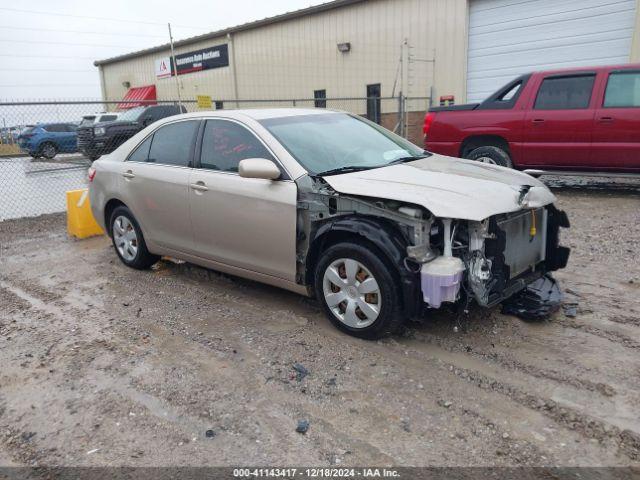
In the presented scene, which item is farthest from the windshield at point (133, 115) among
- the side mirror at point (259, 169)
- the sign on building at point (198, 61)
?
the side mirror at point (259, 169)

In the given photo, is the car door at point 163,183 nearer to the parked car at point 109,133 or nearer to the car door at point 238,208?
the car door at point 238,208

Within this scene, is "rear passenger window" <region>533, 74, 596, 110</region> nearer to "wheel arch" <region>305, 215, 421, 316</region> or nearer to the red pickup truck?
the red pickup truck

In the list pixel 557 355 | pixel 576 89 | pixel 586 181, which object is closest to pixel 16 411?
pixel 557 355

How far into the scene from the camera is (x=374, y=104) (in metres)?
18.1

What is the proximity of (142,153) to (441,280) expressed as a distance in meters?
3.56

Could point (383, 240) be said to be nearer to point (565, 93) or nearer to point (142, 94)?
point (565, 93)

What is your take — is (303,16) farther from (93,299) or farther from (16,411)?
(16,411)

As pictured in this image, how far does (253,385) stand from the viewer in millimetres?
3367

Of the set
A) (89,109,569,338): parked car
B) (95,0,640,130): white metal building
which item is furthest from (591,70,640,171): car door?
(95,0,640,130): white metal building

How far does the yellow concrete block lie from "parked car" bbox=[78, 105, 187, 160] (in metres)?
6.84

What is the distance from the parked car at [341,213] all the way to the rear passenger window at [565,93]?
177 inches

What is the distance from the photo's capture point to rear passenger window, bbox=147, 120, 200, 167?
196 inches

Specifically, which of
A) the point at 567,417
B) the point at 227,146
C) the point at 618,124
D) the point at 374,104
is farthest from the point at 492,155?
the point at 374,104

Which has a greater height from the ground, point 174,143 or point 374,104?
point 374,104
